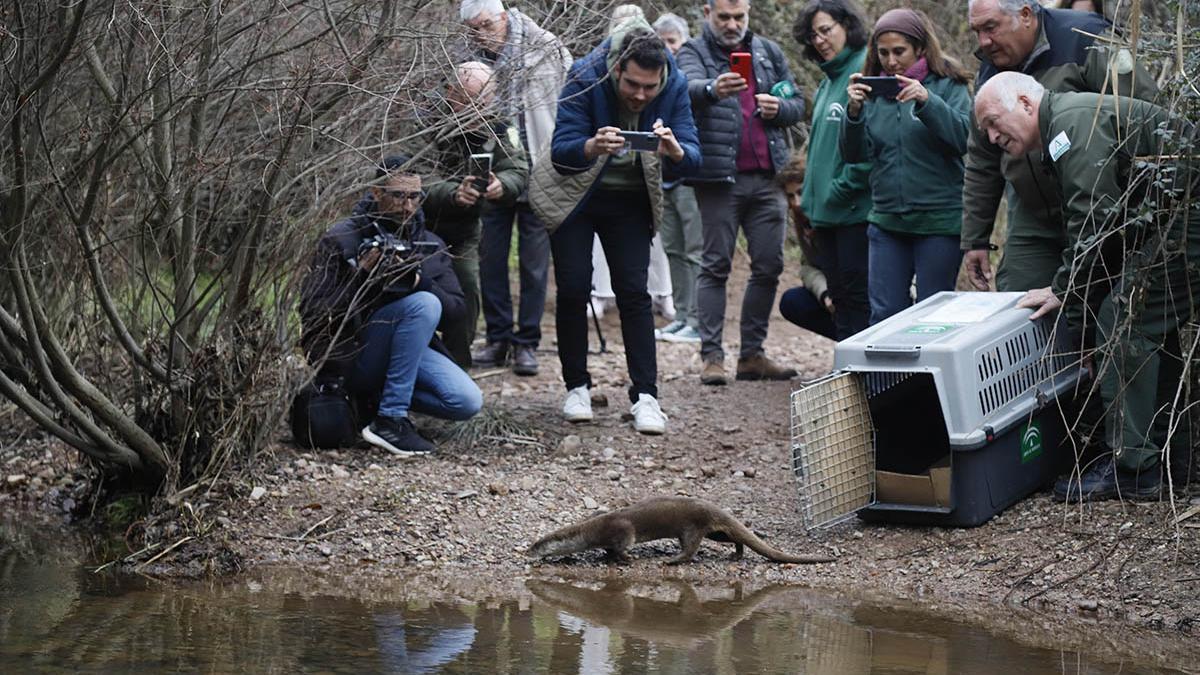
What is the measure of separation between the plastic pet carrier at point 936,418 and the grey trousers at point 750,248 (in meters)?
2.71

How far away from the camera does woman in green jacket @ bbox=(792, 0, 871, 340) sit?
8.36 metres

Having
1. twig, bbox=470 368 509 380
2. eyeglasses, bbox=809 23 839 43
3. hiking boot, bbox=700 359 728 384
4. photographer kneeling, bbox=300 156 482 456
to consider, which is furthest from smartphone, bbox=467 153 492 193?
eyeglasses, bbox=809 23 839 43

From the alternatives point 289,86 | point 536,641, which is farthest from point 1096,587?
point 289,86

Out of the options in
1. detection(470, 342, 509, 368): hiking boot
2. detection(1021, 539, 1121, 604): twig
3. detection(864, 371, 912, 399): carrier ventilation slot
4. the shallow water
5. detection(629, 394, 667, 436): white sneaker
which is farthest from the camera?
detection(470, 342, 509, 368): hiking boot

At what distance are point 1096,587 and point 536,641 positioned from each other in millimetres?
2104

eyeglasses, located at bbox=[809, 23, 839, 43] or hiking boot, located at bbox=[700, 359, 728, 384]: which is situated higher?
eyeglasses, located at bbox=[809, 23, 839, 43]

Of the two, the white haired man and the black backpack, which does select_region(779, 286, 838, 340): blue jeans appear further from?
the black backpack

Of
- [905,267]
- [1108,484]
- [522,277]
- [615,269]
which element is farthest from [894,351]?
[522,277]

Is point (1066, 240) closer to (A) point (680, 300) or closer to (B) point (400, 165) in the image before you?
(B) point (400, 165)

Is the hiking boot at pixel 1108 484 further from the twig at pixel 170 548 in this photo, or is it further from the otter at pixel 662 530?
the twig at pixel 170 548

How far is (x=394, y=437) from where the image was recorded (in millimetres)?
7742

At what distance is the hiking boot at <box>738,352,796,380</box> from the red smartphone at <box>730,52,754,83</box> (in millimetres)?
1700

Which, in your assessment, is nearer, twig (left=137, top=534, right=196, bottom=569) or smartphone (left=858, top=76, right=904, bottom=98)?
twig (left=137, top=534, right=196, bottom=569)

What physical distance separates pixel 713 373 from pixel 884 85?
2.42 metres
